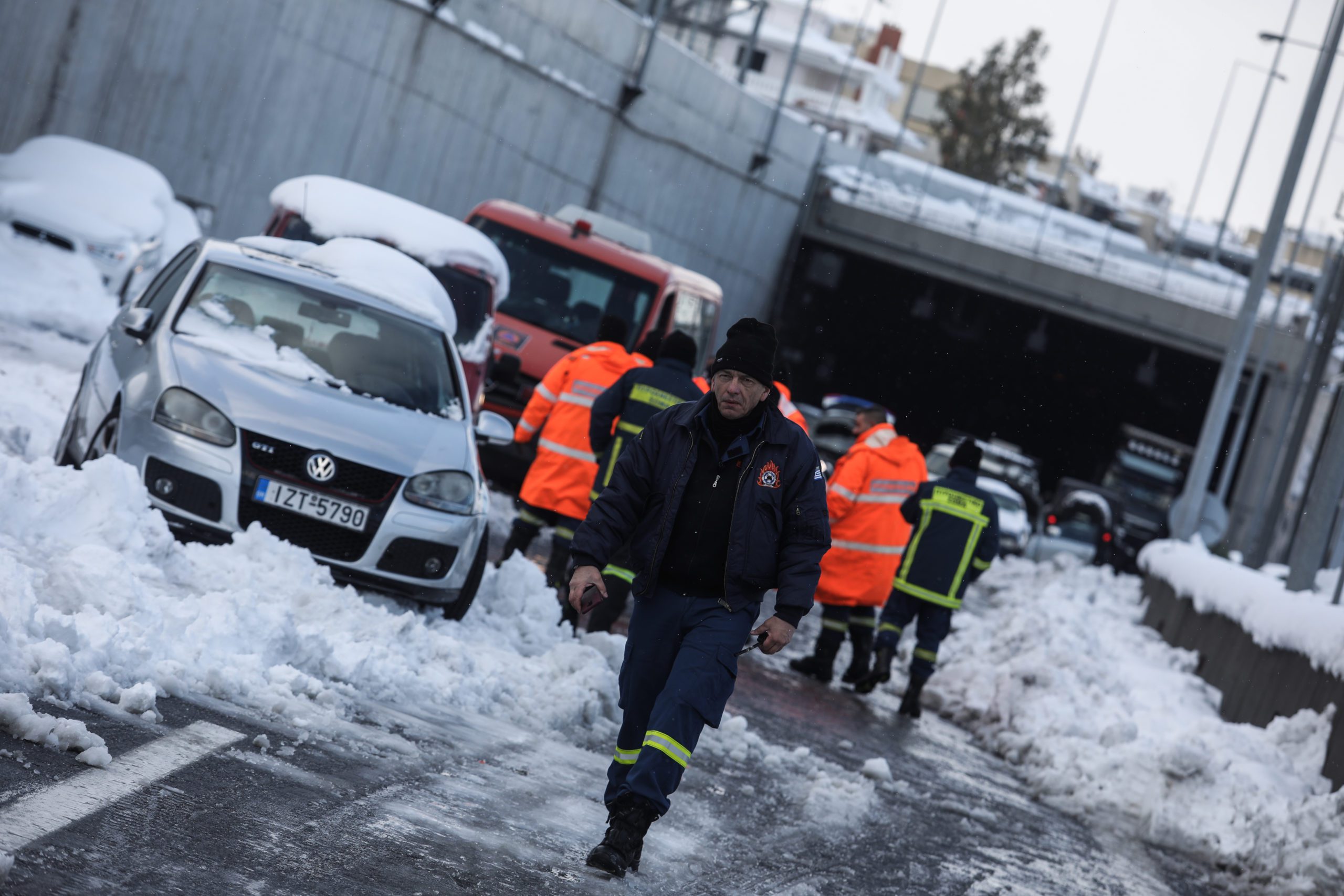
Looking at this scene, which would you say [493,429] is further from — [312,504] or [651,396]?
[312,504]

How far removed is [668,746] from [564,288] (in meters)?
10.7

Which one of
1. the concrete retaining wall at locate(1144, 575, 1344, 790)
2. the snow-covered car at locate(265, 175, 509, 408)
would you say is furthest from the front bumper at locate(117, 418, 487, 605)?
the concrete retaining wall at locate(1144, 575, 1344, 790)

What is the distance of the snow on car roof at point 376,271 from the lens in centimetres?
959

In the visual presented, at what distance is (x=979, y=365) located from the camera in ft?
168

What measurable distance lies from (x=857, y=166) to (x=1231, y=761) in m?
36.0

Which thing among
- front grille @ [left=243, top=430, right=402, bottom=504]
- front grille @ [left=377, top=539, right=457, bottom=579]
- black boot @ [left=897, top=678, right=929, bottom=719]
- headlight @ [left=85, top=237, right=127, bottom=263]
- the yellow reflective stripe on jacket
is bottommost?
black boot @ [left=897, top=678, right=929, bottom=719]

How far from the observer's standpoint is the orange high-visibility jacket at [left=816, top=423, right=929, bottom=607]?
1127cm

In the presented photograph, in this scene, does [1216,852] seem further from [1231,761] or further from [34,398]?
[34,398]

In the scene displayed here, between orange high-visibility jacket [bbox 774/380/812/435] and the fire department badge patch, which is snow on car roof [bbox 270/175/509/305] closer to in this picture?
orange high-visibility jacket [bbox 774/380/812/435]

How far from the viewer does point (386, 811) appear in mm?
5082

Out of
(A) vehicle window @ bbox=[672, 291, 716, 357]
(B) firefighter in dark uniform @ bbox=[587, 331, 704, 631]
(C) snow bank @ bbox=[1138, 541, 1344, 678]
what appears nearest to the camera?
(B) firefighter in dark uniform @ bbox=[587, 331, 704, 631]

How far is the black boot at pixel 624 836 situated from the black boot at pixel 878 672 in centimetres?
616

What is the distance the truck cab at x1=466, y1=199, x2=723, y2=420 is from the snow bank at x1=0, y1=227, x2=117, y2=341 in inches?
141

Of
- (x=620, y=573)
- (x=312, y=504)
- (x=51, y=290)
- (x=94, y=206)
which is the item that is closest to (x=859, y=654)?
(x=620, y=573)
